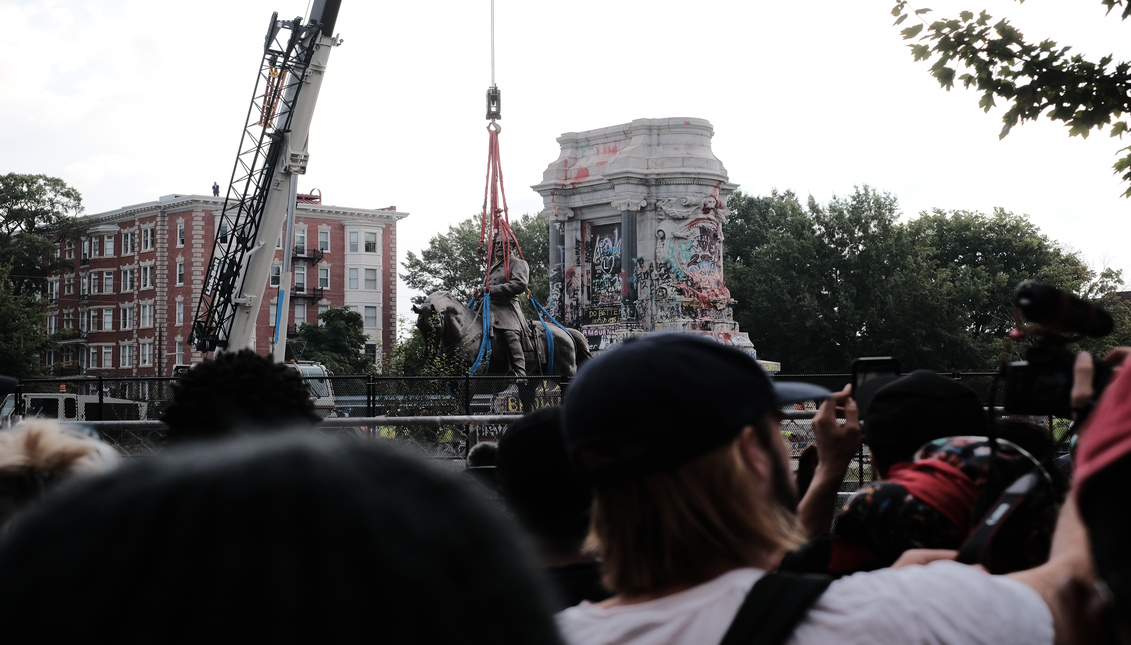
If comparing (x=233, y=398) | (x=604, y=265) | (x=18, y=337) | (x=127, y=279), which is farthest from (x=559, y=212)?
(x=127, y=279)

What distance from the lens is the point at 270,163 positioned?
2184 cm

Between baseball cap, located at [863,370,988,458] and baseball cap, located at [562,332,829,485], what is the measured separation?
82 centimetres

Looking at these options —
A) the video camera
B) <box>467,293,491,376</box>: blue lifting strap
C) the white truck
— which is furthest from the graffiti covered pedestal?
the video camera

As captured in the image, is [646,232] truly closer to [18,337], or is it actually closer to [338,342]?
[338,342]

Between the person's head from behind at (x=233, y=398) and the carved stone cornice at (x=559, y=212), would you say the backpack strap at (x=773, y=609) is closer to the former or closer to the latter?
the person's head from behind at (x=233, y=398)

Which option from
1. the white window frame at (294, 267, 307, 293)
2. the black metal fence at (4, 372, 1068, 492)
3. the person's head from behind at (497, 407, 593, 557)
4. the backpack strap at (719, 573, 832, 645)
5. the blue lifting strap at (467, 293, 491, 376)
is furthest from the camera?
the white window frame at (294, 267, 307, 293)

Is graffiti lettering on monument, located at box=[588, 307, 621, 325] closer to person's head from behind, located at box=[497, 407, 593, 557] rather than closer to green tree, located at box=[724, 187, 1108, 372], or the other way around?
green tree, located at box=[724, 187, 1108, 372]

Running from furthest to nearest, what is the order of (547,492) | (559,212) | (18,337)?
(18,337) < (559,212) < (547,492)

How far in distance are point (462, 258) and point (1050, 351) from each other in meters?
73.4

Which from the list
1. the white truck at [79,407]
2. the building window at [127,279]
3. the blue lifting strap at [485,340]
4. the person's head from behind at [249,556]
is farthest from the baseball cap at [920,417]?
the building window at [127,279]

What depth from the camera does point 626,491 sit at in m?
1.87

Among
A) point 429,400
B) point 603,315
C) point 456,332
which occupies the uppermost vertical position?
point 603,315

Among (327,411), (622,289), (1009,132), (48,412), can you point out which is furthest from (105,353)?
(1009,132)

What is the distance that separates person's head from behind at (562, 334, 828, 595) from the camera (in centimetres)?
181
